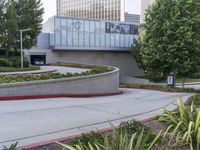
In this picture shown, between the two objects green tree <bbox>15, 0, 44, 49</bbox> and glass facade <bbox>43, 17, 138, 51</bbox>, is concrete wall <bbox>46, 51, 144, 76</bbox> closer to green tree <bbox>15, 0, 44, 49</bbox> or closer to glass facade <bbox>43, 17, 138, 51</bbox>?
glass facade <bbox>43, 17, 138, 51</bbox>

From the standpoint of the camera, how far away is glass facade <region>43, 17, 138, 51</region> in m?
53.6

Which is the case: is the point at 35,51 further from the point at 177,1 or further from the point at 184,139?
the point at 184,139

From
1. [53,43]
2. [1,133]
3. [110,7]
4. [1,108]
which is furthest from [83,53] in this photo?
[110,7]

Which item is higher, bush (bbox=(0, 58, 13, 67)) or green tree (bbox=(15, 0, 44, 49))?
green tree (bbox=(15, 0, 44, 49))

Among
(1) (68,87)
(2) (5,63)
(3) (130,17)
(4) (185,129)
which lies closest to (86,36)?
(2) (5,63)

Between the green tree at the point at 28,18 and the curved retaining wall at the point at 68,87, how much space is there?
18.1m

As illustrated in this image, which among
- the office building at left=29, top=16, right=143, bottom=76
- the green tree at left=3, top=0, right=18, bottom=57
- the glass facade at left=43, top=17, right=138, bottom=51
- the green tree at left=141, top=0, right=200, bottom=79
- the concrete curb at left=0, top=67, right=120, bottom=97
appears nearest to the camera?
the concrete curb at left=0, top=67, right=120, bottom=97

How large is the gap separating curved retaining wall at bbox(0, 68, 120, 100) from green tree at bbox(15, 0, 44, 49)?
1807cm

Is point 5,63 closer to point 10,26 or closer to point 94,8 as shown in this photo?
point 10,26

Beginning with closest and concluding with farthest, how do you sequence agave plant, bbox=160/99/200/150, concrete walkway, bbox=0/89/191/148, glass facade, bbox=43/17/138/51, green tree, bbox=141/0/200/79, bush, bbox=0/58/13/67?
agave plant, bbox=160/99/200/150 → concrete walkway, bbox=0/89/191/148 → green tree, bbox=141/0/200/79 → bush, bbox=0/58/13/67 → glass facade, bbox=43/17/138/51

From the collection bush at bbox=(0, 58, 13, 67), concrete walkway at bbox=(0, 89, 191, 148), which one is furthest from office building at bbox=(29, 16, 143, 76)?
concrete walkway at bbox=(0, 89, 191, 148)

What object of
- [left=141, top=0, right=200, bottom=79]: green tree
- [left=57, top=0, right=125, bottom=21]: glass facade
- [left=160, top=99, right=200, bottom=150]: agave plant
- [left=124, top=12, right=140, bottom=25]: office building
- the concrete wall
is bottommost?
the concrete wall

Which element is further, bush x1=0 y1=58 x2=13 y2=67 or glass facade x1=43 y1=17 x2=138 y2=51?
glass facade x1=43 y1=17 x2=138 y2=51

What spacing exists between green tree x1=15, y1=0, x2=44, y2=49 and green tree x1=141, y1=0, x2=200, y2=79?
60.6 feet
